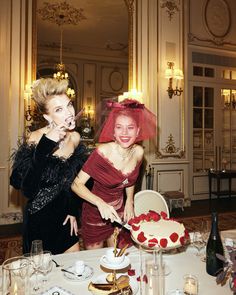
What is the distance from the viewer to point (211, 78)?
19.6 ft

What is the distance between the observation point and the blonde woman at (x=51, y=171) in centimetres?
136

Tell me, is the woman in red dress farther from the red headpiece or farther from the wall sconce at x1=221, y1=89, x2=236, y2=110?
the wall sconce at x1=221, y1=89, x2=236, y2=110

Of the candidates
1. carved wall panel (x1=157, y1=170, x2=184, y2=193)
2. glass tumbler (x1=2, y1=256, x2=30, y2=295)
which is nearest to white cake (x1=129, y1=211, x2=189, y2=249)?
glass tumbler (x1=2, y1=256, x2=30, y2=295)

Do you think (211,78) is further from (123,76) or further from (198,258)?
(198,258)

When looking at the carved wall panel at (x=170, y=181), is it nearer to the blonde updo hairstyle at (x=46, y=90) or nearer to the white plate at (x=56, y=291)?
the blonde updo hairstyle at (x=46, y=90)

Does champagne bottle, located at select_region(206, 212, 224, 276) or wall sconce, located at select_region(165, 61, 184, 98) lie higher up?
wall sconce, located at select_region(165, 61, 184, 98)

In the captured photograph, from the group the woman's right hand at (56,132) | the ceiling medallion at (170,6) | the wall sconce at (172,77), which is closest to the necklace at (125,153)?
the woman's right hand at (56,132)

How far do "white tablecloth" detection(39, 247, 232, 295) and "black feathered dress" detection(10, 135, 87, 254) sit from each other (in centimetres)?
19

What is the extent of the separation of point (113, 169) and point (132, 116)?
0.34 m

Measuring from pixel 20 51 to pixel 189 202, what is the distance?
412 cm

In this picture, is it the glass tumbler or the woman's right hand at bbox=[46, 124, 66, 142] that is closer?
the glass tumbler

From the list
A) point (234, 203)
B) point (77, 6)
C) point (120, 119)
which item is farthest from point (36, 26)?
point (234, 203)

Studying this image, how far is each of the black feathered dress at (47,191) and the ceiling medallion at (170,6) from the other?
451cm

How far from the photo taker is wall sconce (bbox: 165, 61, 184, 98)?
4934 millimetres
